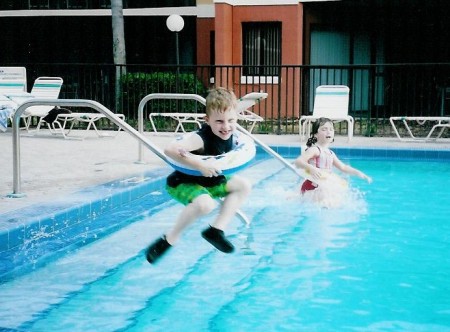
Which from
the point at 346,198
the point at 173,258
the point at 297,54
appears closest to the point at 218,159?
the point at 173,258

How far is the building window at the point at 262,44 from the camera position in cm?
2002

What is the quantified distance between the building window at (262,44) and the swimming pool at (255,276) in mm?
12434

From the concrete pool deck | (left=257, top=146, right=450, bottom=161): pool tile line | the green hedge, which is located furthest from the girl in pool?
the green hedge

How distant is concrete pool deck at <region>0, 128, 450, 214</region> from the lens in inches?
284

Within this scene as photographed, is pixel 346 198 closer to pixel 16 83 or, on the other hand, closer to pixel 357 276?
pixel 357 276

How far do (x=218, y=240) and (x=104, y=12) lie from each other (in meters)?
19.3

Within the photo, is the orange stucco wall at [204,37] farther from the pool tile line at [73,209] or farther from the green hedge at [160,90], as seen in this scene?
the pool tile line at [73,209]

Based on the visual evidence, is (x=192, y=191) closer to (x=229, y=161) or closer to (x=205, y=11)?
(x=229, y=161)

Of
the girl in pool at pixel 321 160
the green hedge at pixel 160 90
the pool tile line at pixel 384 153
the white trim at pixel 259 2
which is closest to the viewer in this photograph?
the girl in pool at pixel 321 160

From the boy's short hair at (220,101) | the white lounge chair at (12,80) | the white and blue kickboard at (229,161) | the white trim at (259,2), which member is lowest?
the white and blue kickboard at (229,161)

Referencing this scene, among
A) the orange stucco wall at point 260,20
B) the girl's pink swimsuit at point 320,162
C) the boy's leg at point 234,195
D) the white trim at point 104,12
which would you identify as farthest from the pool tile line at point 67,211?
the white trim at point 104,12

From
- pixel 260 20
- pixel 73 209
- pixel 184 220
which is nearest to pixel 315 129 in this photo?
pixel 73 209

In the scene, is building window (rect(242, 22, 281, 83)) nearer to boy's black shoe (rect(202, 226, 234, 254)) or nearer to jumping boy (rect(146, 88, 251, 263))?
jumping boy (rect(146, 88, 251, 263))

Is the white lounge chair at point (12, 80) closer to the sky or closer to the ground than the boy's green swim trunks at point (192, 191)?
closer to the sky
